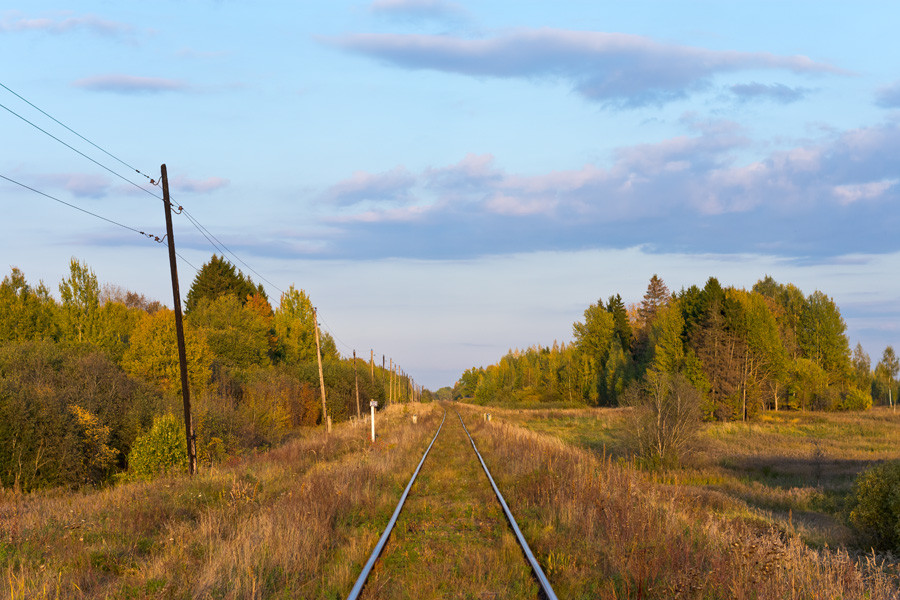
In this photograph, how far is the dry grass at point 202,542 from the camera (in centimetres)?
636

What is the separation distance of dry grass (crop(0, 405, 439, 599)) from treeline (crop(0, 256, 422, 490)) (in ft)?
14.1

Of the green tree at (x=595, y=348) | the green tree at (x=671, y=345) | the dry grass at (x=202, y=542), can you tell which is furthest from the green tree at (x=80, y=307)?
the green tree at (x=595, y=348)

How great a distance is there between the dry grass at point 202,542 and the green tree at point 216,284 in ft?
202

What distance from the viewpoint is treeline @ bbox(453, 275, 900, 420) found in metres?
60.1

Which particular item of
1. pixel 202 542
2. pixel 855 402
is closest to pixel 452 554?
pixel 202 542

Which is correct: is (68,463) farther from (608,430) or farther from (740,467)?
(608,430)

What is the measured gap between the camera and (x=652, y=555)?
6.92m

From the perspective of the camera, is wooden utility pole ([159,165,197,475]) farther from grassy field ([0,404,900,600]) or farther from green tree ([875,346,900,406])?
green tree ([875,346,900,406])

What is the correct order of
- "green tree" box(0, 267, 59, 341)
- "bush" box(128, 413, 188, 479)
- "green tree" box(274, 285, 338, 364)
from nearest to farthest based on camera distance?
"bush" box(128, 413, 188, 479), "green tree" box(0, 267, 59, 341), "green tree" box(274, 285, 338, 364)

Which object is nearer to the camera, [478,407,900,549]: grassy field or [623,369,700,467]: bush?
[478,407,900,549]: grassy field

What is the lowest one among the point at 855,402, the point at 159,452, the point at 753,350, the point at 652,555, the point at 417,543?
the point at 855,402

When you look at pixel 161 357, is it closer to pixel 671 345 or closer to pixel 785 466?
pixel 785 466

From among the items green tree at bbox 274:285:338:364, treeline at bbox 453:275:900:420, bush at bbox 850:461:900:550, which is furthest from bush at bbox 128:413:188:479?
green tree at bbox 274:285:338:364

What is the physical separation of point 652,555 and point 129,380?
29.3 meters
